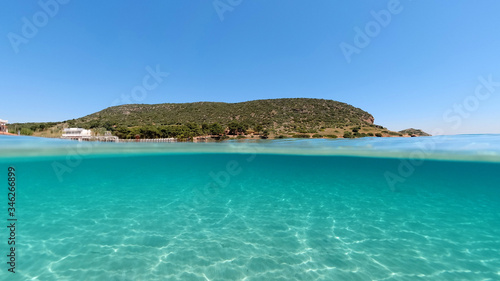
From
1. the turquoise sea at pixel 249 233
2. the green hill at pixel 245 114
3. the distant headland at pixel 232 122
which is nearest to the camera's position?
the turquoise sea at pixel 249 233

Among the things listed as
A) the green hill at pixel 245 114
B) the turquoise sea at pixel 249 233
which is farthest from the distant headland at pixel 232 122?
the turquoise sea at pixel 249 233

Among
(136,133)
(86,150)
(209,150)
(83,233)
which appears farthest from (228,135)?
(83,233)

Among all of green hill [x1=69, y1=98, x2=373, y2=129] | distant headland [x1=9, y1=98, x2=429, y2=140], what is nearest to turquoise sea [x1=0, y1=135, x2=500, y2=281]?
distant headland [x1=9, y1=98, x2=429, y2=140]

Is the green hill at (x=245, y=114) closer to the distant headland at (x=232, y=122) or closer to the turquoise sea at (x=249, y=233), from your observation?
the distant headland at (x=232, y=122)

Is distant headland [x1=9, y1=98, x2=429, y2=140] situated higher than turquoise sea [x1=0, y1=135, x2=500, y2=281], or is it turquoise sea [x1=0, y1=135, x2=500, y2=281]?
distant headland [x1=9, y1=98, x2=429, y2=140]

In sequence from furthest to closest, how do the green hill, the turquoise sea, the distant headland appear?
the green hill < the distant headland < the turquoise sea

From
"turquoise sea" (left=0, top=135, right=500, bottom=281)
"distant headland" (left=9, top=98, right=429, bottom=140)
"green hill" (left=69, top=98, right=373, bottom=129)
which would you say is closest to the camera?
"turquoise sea" (left=0, top=135, right=500, bottom=281)

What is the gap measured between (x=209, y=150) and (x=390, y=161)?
90.4ft

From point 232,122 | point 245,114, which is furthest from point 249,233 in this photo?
point 245,114

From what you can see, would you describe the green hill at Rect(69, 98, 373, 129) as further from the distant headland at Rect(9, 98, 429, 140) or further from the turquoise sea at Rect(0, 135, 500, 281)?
the turquoise sea at Rect(0, 135, 500, 281)

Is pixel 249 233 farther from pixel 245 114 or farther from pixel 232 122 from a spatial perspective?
pixel 245 114

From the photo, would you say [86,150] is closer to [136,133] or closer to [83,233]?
[136,133]

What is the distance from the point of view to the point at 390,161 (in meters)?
28.3

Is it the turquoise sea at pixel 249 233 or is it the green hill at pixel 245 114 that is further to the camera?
the green hill at pixel 245 114
